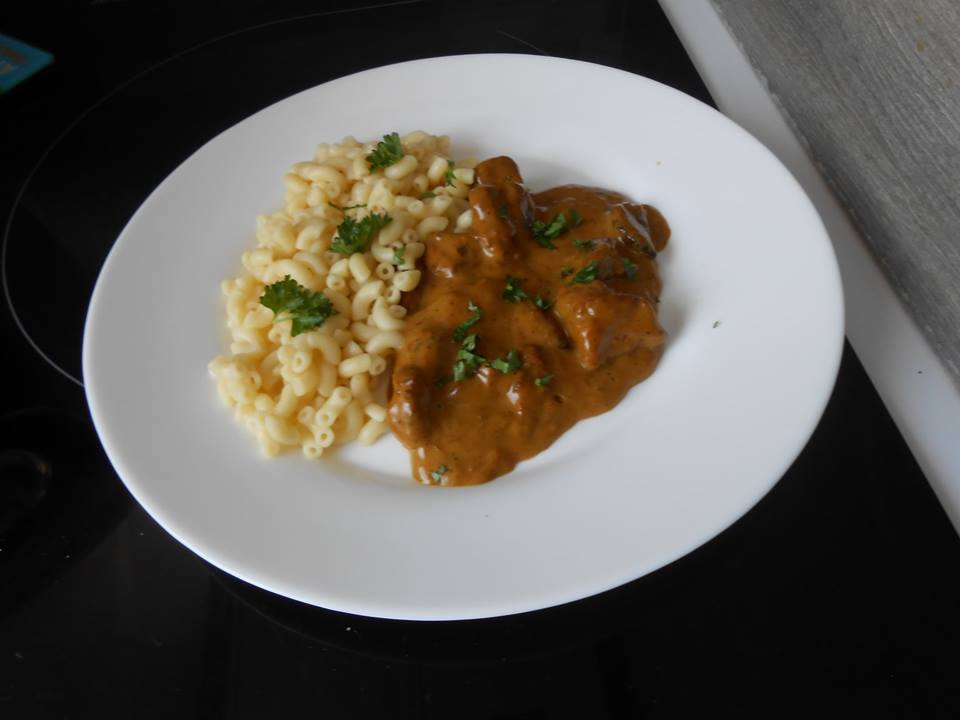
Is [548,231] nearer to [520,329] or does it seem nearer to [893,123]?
[520,329]

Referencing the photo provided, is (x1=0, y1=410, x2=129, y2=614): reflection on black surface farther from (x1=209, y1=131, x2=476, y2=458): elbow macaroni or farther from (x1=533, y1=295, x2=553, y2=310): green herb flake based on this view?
(x1=533, y1=295, x2=553, y2=310): green herb flake

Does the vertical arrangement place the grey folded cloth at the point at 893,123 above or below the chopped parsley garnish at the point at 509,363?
above

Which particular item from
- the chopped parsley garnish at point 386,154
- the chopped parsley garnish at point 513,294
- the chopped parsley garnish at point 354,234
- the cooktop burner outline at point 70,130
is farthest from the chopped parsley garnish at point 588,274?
the cooktop burner outline at point 70,130

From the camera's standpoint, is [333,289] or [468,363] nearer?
[468,363]

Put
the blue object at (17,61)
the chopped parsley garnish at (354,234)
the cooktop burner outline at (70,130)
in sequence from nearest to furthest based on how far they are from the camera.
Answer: the chopped parsley garnish at (354,234) < the cooktop burner outline at (70,130) < the blue object at (17,61)

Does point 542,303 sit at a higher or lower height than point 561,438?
higher

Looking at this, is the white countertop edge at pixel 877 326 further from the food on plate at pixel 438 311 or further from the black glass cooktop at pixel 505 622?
the food on plate at pixel 438 311

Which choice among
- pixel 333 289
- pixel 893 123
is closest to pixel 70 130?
pixel 333 289
